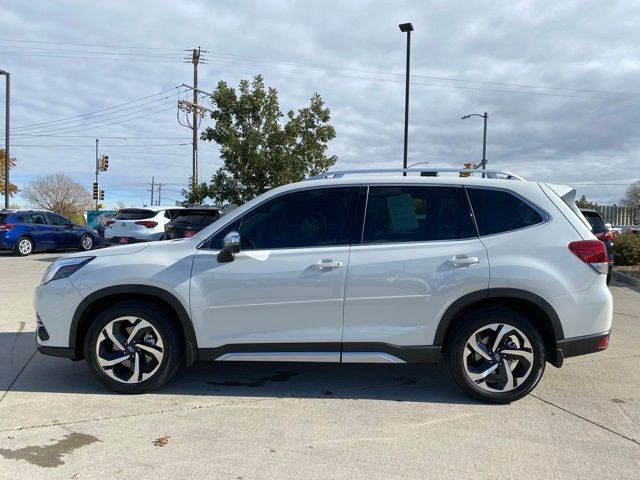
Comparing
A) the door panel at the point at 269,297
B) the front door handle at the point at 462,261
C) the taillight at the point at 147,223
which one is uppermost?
the taillight at the point at 147,223

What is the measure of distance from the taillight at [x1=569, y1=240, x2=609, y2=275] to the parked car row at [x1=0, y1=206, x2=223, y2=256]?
8.25m

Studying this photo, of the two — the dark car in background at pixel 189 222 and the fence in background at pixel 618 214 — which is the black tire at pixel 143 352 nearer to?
the dark car in background at pixel 189 222

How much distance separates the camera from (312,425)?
3.90m

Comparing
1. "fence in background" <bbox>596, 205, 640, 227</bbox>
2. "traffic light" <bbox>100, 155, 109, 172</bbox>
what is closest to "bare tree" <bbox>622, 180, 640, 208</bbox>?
"fence in background" <bbox>596, 205, 640, 227</bbox>

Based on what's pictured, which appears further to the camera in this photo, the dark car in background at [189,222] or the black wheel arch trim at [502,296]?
the dark car in background at [189,222]

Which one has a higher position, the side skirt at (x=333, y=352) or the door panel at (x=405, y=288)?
the door panel at (x=405, y=288)

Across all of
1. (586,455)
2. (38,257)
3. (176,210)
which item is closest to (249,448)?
(586,455)

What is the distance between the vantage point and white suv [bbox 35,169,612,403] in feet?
13.7

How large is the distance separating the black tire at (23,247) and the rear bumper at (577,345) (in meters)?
17.2

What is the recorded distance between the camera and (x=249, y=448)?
353 cm

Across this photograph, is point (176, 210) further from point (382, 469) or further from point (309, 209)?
point (382, 469)

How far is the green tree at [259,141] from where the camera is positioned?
16984 millimetres

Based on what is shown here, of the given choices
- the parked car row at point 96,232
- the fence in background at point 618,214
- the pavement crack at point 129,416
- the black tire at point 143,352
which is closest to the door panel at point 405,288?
the pavement crack at point 129,416

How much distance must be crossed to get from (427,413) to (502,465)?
881mm
